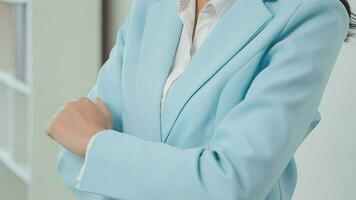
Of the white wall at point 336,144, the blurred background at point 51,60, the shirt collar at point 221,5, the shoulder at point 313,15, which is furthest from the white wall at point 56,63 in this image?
the shoulder at point 313,15

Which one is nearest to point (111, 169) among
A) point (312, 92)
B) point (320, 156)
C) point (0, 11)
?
point (312, 92)

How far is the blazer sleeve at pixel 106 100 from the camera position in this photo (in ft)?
3.09

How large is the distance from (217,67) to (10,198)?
2.03m

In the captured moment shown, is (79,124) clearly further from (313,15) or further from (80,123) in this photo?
(313,15)

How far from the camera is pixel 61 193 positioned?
2.11m

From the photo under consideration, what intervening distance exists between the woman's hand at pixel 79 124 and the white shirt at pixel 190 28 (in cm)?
4

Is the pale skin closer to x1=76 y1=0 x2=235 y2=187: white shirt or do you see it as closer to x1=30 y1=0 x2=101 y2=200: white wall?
x1=76 y1=0 x2=235 y2=187: white shirt

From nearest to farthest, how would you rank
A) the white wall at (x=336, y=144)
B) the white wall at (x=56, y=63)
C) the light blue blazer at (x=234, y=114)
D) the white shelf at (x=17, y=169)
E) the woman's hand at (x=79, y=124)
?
1. the light blue blazer at (x=234, y=114)
2. the woman's hand at (x=79, y=124)
3. the white wall at (x=336, y=144)
4. the white wall at (x=56, y=63)
5. the white shelf at (x=17, y=169)

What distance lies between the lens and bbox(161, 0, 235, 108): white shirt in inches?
34.7

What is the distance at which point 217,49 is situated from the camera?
0.84 m

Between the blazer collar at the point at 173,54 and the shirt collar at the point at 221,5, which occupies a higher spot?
the shirt collar at the point at 221,5

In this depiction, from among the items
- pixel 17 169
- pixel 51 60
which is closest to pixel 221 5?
pixel 51 60

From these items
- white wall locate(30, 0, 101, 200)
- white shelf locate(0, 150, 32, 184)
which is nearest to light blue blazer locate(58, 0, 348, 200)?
white wall locate(30, 0, 101, 200)

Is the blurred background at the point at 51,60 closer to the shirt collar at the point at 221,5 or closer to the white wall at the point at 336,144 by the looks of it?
the white wall at the point at 336,144
